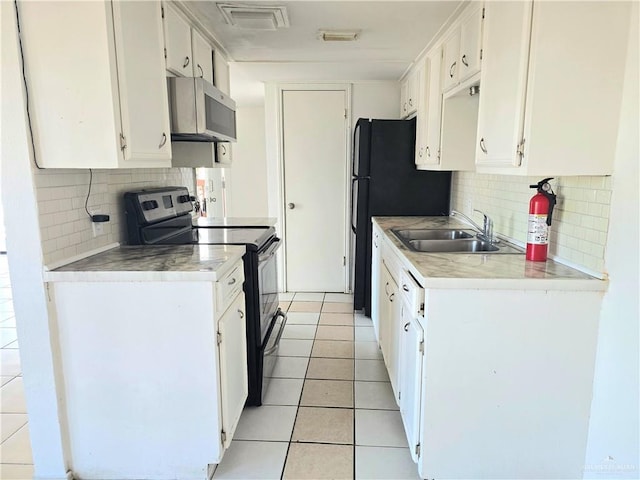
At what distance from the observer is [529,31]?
154cm

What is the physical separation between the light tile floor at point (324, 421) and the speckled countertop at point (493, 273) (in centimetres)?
88

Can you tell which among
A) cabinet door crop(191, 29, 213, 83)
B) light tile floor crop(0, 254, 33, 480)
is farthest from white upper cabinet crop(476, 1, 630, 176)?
light tile floor crop(0, 254, 33, 480)

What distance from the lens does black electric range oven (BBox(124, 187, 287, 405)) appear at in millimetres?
2248

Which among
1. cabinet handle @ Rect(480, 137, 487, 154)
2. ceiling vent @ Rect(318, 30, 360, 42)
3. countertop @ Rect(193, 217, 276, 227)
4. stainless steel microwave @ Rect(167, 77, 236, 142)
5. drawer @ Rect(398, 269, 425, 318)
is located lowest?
drawer @ Rect(398, 269, 425, 318)

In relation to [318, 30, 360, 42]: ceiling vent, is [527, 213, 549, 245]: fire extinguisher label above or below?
below

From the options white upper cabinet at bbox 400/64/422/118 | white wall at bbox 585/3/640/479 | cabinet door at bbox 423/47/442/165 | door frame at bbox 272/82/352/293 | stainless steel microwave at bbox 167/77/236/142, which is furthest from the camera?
door frame at bbox 272/82/352/293

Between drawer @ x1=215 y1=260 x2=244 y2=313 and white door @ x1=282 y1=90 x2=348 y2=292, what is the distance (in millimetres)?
A: 2287

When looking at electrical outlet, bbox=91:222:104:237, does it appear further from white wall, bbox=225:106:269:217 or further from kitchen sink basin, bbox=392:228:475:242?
white wall, bbox=225:106:269:217

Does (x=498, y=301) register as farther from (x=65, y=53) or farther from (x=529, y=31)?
(x=65, y=53)

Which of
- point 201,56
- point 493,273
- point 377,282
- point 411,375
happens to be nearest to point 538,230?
point 493,273

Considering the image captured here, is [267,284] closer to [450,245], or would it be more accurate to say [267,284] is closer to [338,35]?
[450,245]

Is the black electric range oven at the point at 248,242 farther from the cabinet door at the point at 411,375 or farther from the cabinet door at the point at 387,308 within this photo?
the cabinet door at the point at 411,375

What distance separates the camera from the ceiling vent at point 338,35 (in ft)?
8.65

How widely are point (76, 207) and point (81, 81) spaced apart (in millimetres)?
564
